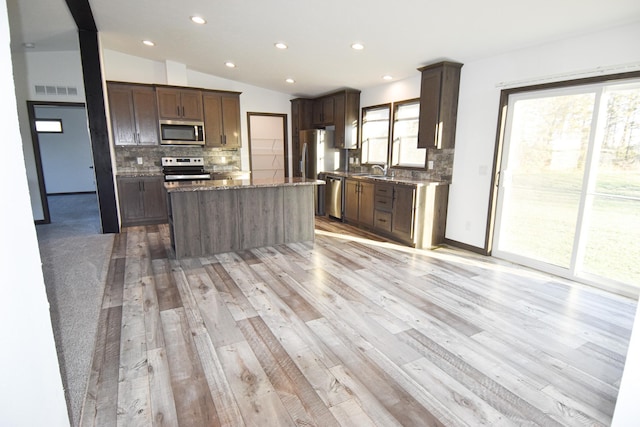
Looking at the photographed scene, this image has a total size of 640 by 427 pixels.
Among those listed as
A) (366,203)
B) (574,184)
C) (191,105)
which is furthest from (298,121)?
(574,184)

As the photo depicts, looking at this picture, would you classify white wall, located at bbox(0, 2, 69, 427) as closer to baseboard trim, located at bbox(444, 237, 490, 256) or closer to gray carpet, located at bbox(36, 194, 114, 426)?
gray carpet, located at bbox(36, 194, 114, 426)

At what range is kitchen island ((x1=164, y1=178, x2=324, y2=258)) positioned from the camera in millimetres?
3971

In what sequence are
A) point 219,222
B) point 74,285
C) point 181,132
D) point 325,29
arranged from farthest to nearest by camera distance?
point 181,132
point 219,222
point 325,29
point 74,285

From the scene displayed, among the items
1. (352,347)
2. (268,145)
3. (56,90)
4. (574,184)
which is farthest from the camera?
(268,145)

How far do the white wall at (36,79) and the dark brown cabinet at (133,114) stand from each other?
2.40ft

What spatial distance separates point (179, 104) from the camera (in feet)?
19.3

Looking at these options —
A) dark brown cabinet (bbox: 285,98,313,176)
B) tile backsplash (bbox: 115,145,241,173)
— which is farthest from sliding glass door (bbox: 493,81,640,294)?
tile backsplash (bbox: 115,145,241,173)

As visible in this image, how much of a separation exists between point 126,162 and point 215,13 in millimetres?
3486

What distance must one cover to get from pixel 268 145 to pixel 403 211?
3964 millimetres

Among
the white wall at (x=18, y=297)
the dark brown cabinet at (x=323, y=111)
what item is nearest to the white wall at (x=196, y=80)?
the dark brown cabinet at (x=323, y=111)

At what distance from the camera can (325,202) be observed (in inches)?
260

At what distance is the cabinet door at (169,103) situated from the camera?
18.7 ft

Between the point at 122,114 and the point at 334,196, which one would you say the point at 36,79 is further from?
the point at 334,196

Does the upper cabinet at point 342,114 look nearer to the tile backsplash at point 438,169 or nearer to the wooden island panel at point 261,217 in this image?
the tile backsplash at point 438,169
